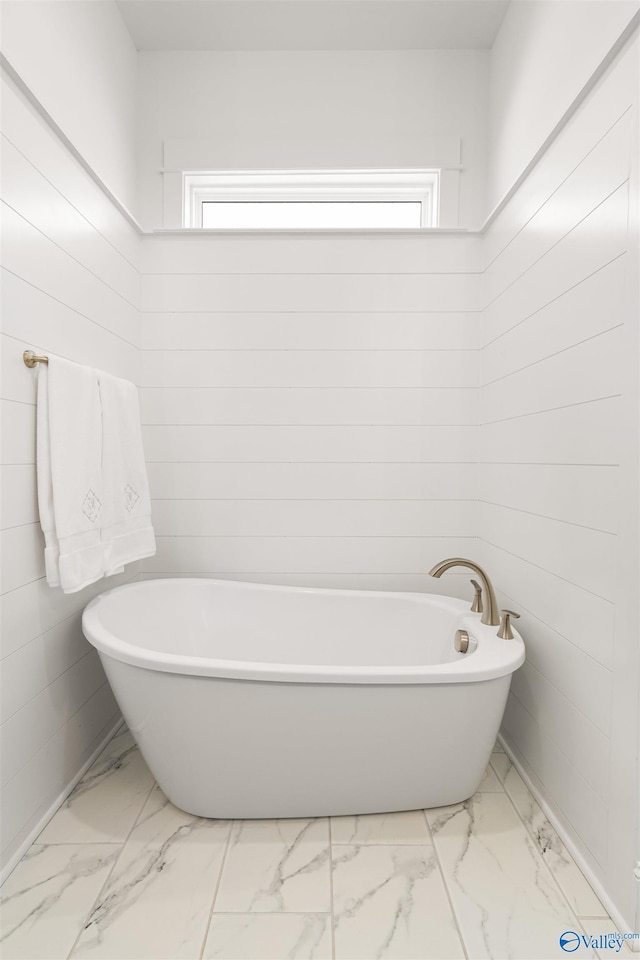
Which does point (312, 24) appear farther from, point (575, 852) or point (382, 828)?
point (575, 852)

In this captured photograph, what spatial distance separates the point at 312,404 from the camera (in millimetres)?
2385

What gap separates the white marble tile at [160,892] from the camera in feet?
3.91

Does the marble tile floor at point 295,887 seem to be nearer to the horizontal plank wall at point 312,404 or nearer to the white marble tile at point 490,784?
the white marble tile at point 490,784

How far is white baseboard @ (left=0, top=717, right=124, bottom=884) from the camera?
1.40 m

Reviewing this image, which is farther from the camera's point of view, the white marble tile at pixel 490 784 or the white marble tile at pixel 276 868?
the white marble tile at pixel 490 784

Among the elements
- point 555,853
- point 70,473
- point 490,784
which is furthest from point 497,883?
point 70,473

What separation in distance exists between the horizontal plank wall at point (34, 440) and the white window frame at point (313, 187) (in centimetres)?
58

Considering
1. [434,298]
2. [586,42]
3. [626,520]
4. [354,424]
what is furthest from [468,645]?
[586,42]

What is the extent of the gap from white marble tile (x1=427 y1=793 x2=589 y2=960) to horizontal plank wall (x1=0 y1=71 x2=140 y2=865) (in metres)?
1.18

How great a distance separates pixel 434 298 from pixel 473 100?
861 mm

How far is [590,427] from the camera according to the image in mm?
1469

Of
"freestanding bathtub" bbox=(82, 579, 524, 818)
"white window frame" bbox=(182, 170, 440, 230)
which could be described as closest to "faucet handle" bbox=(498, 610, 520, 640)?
"freestanding bathtub" bbox=(82, 579, 524, 818)

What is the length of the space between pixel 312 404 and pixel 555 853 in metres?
1.78

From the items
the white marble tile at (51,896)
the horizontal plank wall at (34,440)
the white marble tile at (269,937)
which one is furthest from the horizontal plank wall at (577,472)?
the horizontal plank wall at (34,440)
